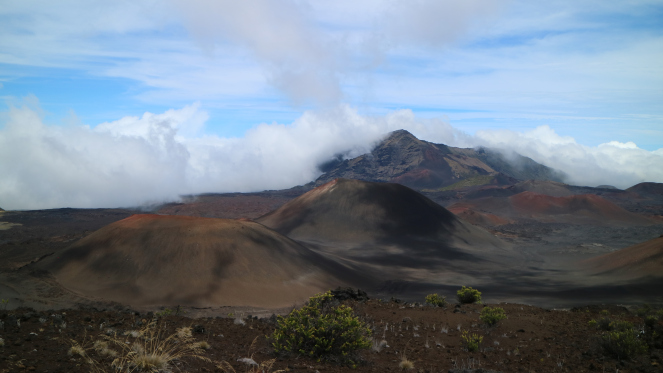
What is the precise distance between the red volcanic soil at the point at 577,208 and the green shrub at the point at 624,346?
3793 inches

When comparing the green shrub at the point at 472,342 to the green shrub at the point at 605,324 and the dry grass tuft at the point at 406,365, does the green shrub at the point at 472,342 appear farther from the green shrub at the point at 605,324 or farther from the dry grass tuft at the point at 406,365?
the green shrub at the point at 605,324

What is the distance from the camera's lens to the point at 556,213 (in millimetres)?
98250

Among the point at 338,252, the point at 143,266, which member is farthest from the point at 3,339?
the point at 338,252

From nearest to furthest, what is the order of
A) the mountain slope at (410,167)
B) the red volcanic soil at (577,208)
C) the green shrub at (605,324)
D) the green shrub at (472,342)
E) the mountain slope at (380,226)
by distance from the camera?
the green shrub at (472,342), the green shrub at (605,324), the mountain slope at (380,226), the red volcanic soil at (577,208), the mountain slope at (410,167)

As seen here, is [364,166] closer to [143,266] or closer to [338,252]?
[338,252]

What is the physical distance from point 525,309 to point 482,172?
6358 inches

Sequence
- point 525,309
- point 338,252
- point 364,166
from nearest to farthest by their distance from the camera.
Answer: point 525,309, point 338,252, point 364,166

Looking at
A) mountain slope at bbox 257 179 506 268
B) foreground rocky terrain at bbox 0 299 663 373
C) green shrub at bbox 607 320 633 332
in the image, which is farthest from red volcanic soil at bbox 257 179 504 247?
green shrub at bbox 607 320 633 332

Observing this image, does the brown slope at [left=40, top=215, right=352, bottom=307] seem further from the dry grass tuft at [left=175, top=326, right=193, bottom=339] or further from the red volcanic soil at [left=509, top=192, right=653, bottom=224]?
the red volcanic soil at [left=509, top=192, right=653, bottom=224]

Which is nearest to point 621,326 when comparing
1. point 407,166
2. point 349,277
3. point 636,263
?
point 349,277

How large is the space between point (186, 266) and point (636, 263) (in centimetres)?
3613

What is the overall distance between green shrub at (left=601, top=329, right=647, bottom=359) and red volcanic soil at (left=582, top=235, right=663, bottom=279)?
30.4 metres

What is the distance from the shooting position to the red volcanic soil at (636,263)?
1303 inches

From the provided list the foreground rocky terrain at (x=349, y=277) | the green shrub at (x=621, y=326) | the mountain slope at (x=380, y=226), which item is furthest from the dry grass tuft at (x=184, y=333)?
the mountain slope at (x=380, y=226)
